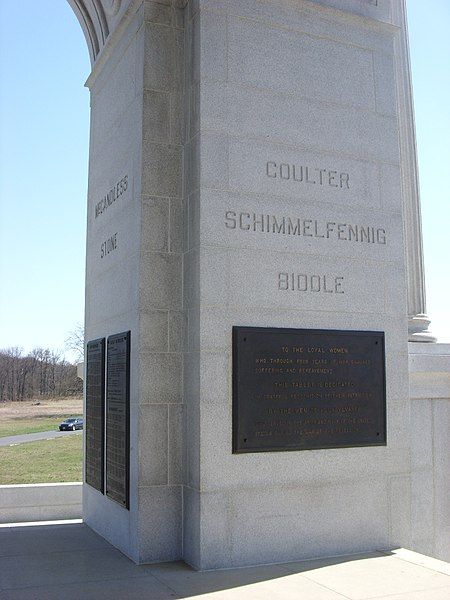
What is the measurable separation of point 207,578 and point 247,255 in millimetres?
2993

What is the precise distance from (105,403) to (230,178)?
2.97 metres

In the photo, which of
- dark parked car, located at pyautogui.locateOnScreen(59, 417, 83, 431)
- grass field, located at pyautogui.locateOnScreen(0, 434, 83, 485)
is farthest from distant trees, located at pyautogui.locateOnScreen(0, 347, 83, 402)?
grass field, located at pyautogui.locateOnScreen(0, 434, 83, 485)

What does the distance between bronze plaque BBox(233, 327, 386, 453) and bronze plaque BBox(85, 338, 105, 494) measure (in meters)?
2.08

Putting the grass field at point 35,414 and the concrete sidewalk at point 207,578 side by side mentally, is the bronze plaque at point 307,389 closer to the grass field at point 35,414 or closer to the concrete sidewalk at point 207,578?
the concrete sidewalk at point 207,578

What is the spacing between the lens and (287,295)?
673 cm

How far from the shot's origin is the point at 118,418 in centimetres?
702

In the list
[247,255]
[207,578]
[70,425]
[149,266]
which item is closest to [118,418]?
[149,266]

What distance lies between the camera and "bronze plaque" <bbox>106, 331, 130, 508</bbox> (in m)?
6.68

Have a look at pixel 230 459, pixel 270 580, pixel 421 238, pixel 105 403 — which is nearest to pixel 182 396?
pixel 230 459

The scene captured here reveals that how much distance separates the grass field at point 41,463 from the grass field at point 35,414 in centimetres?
A: 1076

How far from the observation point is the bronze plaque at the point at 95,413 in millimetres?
7680

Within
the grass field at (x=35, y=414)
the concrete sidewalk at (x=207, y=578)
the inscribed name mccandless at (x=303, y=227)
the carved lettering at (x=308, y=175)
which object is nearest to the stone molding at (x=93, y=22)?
the carved lettering at (x=308, y=175)

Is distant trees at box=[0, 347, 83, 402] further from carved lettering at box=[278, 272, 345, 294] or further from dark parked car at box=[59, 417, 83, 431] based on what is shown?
carved lettering at box=[278, 272, 345, 294]

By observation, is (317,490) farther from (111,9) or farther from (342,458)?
(111,9)
